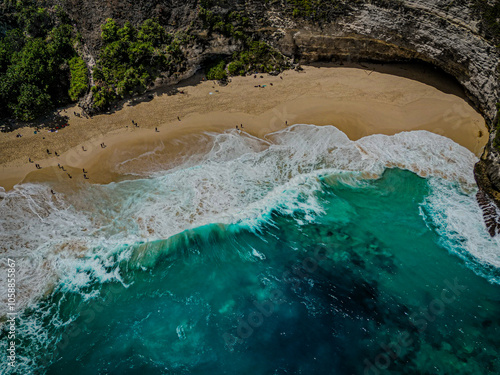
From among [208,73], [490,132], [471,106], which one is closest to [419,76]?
[471,106]

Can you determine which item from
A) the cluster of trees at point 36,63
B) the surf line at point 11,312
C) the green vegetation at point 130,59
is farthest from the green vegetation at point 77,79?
the surf line at point 11,312

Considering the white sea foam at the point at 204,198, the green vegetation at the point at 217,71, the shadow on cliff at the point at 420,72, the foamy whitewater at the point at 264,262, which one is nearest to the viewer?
the foamy whitewater at the point at 264,262

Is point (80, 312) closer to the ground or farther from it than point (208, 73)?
closer to the ground

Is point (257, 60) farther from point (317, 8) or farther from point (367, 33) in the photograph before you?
point (367, 33)

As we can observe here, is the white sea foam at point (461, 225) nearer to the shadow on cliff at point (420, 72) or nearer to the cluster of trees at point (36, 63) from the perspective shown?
the shadow on cliff at point (420, 72)

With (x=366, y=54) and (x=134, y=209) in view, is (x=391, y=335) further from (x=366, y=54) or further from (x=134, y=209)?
(x=366, y=54)

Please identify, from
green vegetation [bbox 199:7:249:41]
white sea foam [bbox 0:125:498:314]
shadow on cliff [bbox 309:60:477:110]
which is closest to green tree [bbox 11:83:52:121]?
white sea foam [bbox 0:125:498:314]

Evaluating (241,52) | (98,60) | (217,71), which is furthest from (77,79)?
(241,52)
